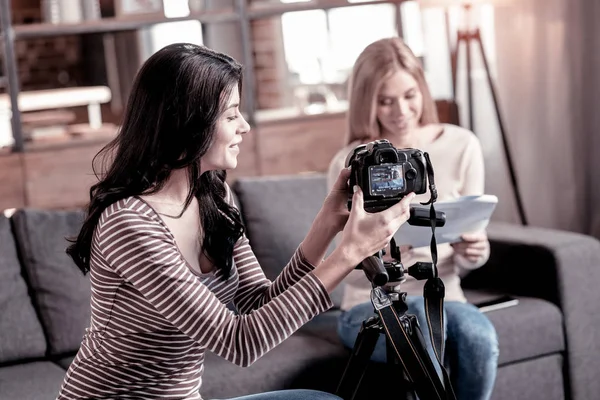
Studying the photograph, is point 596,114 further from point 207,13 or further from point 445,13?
point 207,13

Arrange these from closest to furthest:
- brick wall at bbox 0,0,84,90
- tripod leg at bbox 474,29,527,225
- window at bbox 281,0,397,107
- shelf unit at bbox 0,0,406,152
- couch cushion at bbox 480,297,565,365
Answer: couch cushion at bbox 480,297,565,365 < shelf unit at bbox 0,0,406,152 < tripod leg at bbox 474,29,527,225 < window at bbox 281,0,397,107 < brick wall at bbox 0,0,84,90

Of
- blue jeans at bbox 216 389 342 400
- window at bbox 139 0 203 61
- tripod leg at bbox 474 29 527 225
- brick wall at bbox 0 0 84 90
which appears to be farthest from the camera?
brick wall at bbox 0 0 84 90

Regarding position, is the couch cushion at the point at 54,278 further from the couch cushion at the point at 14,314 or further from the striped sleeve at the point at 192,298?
the striped sleeve at the point at 192,298

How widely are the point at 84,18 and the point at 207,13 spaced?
1.37 ft

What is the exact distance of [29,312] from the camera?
246 centimetres

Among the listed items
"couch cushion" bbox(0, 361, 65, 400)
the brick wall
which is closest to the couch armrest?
"couch cushion" bbox(0, 361, 65, 400)

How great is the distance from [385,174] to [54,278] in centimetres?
122

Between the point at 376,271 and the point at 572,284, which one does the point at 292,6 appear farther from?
the point at 376,271

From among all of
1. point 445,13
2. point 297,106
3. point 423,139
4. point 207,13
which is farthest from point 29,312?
point 297,106

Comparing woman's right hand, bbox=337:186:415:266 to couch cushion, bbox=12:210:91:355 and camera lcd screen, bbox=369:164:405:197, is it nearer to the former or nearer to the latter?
camera lcd screen, bbox=369:164:405:197

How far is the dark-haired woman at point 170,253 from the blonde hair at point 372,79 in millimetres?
835

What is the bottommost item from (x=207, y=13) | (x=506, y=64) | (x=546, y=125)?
(x=546, y=125)

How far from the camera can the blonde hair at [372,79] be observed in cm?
249

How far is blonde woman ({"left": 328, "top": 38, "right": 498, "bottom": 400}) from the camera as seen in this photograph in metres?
2.31
